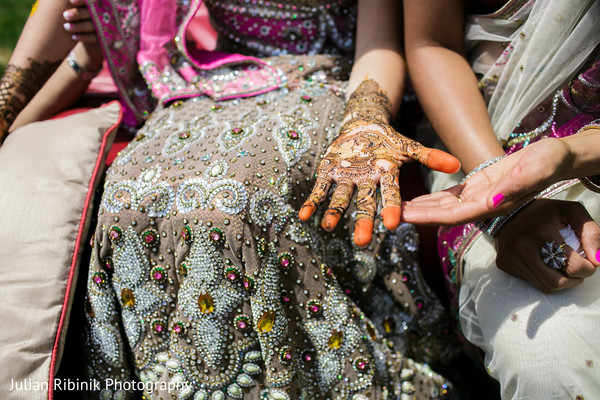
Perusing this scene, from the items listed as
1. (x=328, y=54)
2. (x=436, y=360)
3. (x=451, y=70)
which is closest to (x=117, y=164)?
(x=328, y=54)

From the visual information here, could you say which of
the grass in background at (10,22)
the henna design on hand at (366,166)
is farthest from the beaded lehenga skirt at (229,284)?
the grass in background at (10,22)

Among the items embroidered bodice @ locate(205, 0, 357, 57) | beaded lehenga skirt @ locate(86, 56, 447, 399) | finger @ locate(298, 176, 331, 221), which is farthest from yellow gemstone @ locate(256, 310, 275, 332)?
embroidered bodice @ locate(205, 0, 357, 57)

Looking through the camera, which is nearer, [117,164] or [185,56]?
[117,164]

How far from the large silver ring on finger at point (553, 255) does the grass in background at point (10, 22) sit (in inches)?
98.0

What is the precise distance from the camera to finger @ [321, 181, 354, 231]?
68 centimetres

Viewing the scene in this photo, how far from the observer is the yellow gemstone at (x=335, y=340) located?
90 cm

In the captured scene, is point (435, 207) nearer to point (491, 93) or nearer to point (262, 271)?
point (262, 271)

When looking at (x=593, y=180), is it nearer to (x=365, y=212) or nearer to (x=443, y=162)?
(x=443, y=162)

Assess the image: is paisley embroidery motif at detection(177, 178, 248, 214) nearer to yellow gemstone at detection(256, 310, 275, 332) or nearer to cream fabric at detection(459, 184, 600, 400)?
yellow gemstone at detection(256, 310, 275, 332)

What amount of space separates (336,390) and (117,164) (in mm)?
659

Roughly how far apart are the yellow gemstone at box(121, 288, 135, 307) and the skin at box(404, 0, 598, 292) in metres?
0.55

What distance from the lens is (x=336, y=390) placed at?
3.03 feet

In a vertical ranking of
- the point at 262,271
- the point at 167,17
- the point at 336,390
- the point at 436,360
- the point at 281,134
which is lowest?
the point at 436,360

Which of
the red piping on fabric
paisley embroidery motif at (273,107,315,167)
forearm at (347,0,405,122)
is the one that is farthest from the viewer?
forearm at (347,0,405,122)
